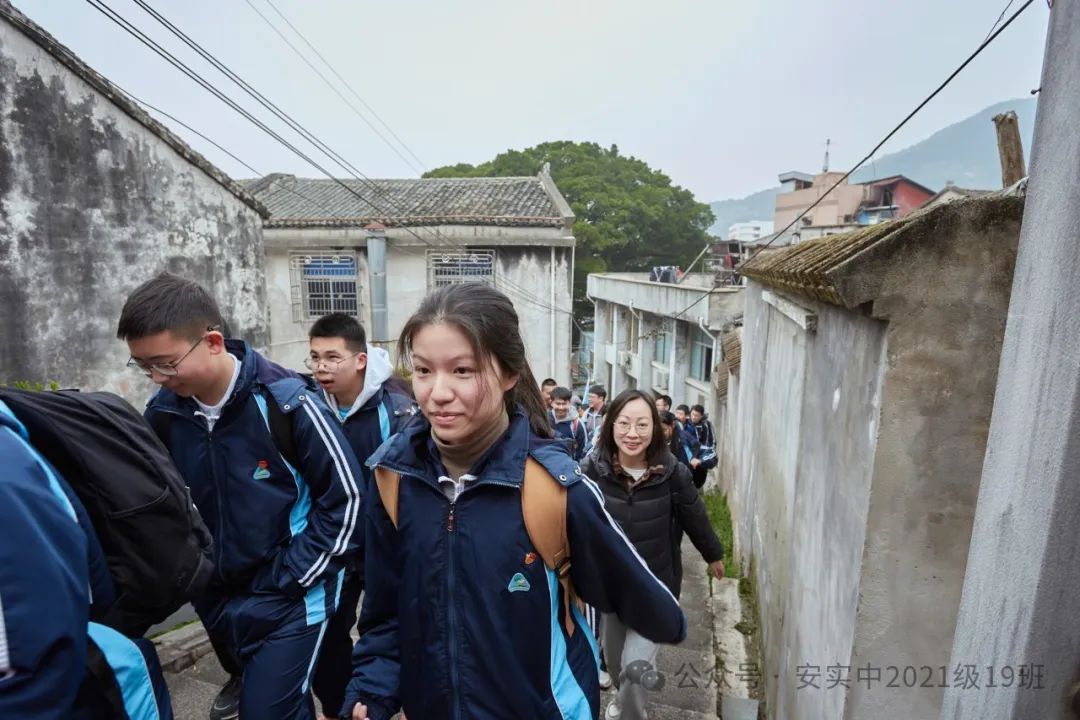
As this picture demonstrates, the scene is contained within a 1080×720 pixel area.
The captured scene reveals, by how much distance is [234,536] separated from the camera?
235 centimetres

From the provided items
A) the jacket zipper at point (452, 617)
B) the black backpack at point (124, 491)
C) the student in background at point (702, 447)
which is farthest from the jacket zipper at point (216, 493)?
the student in background at point (702, 447)

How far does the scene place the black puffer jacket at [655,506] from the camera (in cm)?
345

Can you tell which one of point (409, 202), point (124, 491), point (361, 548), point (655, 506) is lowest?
point (655, 506)

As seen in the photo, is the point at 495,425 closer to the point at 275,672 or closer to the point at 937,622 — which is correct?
the point at 275,672

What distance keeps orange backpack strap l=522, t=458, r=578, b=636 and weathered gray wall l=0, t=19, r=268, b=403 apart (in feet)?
20.6

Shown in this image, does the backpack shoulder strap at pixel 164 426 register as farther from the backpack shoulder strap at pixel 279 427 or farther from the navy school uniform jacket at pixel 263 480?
the backpack shoulder strap at pixel 279 427

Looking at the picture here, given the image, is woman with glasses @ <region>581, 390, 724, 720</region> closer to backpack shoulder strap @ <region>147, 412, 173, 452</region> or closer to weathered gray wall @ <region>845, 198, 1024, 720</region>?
weathered gray wall @ <region>845, 198, 1024, 720</region>

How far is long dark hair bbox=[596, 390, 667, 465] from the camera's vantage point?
11.4ft

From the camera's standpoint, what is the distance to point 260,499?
235 cm

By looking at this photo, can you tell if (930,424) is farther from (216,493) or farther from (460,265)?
(460,265)

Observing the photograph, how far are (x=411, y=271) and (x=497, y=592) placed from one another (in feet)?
49.4

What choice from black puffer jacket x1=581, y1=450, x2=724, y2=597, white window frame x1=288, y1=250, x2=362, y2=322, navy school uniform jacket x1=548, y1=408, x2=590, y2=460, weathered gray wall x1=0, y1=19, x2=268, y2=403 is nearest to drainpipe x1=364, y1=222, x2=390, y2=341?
white window frame x1=288, y1=250, x2=362, y2=322

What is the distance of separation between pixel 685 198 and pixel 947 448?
123ft

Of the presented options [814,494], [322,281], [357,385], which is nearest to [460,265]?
[322,281]
